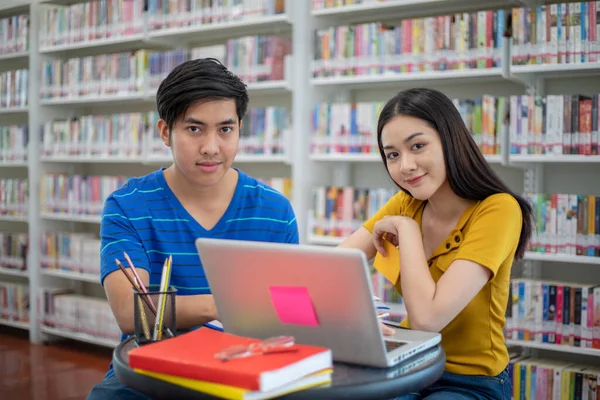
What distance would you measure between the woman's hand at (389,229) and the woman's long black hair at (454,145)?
0.53ft

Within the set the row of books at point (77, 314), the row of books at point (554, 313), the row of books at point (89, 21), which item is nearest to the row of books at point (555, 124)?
the row of books at point (554, 313)

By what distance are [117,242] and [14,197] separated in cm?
358

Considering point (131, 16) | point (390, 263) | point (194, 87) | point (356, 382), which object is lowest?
point (356, 382)

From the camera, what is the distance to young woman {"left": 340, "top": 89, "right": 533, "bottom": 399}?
1507 mm

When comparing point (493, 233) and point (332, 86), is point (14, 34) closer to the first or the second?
point (332, 86)

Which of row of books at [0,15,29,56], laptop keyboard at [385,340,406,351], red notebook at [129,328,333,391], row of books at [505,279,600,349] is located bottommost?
row of books at [505,279,600,349]

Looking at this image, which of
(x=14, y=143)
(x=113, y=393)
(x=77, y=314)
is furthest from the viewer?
(x=14, y=143)

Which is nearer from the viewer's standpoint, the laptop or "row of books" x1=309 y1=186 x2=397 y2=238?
the laptop

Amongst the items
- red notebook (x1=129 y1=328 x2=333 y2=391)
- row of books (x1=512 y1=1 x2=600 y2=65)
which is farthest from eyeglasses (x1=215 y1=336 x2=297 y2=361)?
row of books (x1=512 y1=1 x2=600 y2=65)

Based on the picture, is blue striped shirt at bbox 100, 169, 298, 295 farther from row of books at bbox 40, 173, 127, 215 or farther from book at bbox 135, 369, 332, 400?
row of books at bbox 40, 173, 127, 215

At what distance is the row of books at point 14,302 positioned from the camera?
15.9 ft

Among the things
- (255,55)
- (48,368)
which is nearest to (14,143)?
(48,368)

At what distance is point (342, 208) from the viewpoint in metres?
3.30

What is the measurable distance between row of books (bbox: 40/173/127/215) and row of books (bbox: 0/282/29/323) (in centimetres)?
66
